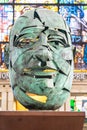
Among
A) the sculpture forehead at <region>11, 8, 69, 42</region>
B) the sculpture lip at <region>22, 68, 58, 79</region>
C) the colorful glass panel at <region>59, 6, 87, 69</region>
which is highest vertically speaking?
the colorful glass panel at <region>59, 6, 87, 69</region>

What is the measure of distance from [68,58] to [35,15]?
1.71 ft

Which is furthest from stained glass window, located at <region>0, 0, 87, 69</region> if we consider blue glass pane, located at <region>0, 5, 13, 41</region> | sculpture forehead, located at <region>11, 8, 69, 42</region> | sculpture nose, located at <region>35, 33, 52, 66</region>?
sculpture nose, located at <region>35, 33, 52, 66</region>

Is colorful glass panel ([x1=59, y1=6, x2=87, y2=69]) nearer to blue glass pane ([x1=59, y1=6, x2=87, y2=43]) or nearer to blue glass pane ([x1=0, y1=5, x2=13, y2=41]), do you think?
blue glass pane ([x1=59, y1=6, x2=87, y2=43])

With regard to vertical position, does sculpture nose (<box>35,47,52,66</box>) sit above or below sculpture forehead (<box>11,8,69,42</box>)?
below

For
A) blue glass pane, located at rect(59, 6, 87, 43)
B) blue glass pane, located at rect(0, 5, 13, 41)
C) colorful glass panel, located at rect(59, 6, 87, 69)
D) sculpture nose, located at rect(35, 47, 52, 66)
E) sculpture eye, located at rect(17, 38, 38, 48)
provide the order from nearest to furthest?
sculpture nose, located at rect(35, 47, 52, 66) → sculpture eye, located at rect(17, 38, 38, 48) → blue glass pane, located at rect(0, 5, 13, 41) → colorful glass panel, located at rect(59, 6, 87, 69) → blue glass pane, located at rect(59, 6, 87, 43)

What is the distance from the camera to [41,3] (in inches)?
947

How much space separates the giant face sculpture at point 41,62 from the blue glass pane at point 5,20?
18.5m

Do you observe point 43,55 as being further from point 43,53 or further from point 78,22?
point 78,22

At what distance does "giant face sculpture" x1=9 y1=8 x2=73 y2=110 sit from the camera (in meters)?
5.15

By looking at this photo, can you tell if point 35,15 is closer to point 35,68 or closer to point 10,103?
point 35,68

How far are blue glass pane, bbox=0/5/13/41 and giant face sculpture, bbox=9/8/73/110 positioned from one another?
729 inches

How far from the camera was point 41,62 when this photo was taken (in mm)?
5145

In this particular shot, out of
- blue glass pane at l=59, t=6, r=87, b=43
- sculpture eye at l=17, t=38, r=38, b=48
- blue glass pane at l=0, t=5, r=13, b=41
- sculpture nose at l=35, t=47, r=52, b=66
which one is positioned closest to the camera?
sculpture nose at l=35, t=47, r=52, b=66

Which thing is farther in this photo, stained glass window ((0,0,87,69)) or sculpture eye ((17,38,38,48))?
stained glass window ((0,0,87,69))
